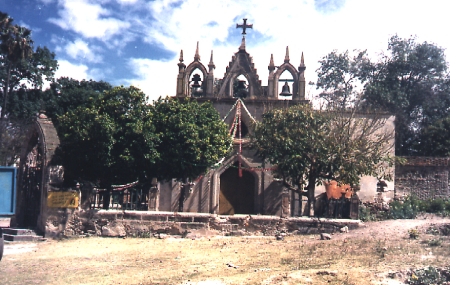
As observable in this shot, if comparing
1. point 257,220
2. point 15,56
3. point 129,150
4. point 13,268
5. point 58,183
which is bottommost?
point 13,268

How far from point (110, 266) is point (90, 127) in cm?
694

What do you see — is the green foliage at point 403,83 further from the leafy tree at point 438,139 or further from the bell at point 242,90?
the bell at point 242,90

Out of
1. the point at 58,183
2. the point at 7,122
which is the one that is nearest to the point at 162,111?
the point at 58,183

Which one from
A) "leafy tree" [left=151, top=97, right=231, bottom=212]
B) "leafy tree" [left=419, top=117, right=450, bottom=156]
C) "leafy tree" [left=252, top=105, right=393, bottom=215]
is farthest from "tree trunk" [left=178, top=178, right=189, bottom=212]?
"leafy tree" [left=419, top=117, right=450, bottom=156]

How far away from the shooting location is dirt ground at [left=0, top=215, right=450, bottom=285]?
→ 796 cm

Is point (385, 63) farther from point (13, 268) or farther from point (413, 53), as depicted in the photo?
point (13, 268)

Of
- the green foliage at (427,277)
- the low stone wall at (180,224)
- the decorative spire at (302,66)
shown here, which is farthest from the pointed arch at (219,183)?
the green foliage at (427,277)

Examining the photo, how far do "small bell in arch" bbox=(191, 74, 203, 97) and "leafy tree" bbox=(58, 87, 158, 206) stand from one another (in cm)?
543

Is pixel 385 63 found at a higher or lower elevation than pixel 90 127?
higher

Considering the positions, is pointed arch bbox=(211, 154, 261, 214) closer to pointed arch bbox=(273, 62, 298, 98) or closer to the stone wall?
pointed arch bbox=(273, 62, 298, 98)

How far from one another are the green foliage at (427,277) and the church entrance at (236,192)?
1338 centimetres

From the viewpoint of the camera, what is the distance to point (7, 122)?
3347cm

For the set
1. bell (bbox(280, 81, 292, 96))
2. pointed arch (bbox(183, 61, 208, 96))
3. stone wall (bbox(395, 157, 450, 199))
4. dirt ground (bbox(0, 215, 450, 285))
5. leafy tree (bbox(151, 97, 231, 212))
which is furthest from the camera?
stone wall (bbox(395, 157, 450, 199))

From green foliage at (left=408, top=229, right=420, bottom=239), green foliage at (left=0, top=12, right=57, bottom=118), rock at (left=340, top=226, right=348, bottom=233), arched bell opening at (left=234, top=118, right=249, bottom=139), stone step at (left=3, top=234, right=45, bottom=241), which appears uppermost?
green foliage at (left=0, top=12, right=57, bottom=118)
